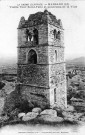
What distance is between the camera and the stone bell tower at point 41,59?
494 inches

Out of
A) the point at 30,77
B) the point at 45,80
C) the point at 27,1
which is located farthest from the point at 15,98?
the point at 27,1

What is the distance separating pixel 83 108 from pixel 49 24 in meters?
7.29

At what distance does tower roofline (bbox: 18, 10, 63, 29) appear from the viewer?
12539mm

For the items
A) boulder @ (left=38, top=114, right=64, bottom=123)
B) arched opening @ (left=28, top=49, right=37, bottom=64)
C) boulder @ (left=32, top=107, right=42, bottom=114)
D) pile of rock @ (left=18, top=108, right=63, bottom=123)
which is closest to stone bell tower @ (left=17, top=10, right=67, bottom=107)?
arched opening @ (left=28, top=49, right=37, bottom=64)

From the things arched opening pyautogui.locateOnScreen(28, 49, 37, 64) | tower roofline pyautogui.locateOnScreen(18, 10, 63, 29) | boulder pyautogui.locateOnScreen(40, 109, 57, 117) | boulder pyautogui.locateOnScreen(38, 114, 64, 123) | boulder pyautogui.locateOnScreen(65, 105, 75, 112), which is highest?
tower roofline pyautogui.locateOnScreen(18, 10, 63, 29)

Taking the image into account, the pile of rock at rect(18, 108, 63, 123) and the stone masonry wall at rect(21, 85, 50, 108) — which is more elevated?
the stone masonry wall at rect(21, 85, 50, 108)

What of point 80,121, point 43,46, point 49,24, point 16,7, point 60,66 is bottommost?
point 80,121

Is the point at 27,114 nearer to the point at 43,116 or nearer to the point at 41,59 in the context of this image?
the point at 43,116

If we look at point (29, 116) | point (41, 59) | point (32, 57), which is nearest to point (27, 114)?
point (29, 116)

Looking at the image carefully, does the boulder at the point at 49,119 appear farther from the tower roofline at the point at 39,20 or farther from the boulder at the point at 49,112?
the tower roofline at the point at 39,20

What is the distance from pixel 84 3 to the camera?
1178 centimetres

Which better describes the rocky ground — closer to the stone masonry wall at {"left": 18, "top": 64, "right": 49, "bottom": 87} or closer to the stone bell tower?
the stone bell tower

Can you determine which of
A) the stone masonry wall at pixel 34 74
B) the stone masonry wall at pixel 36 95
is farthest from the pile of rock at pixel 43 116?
the stone masonry wall at pixel 34 74

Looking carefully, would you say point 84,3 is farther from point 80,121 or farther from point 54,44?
point 80,121
